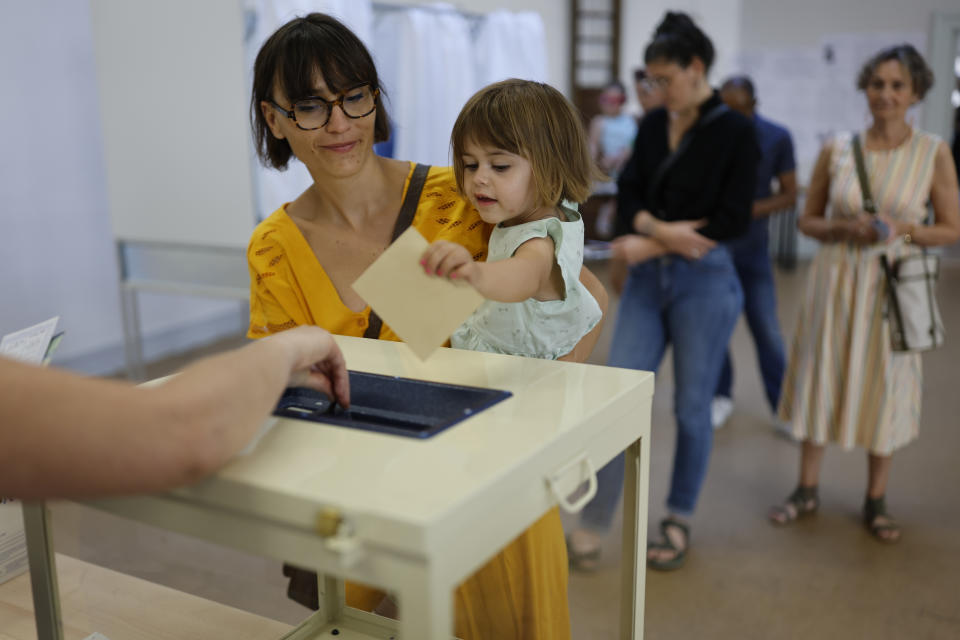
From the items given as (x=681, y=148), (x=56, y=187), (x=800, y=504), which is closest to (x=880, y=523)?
(x=800, y=504)

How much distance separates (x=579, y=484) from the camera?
0.75 meters

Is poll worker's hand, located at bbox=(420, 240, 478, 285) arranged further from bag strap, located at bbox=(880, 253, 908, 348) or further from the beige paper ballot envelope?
→ bag strap, located at bbox=(880, 253, 908, 348)

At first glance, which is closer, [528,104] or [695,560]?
[528,104]

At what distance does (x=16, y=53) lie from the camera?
3.34 meters

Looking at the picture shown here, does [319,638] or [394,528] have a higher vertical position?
[394,528]

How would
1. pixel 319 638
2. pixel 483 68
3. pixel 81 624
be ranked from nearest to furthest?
pixel 319 638 < pixel 81 624 < pixel 483 68

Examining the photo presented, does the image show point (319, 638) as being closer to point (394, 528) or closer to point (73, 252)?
point (394, 528)

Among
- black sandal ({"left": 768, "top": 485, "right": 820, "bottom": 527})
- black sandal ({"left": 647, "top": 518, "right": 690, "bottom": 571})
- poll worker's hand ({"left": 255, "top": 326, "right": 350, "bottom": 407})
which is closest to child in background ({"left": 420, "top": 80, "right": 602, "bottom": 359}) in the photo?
poll worker's hand ({"left": 255, "top": 326, "right": 350, "bottom": 407})

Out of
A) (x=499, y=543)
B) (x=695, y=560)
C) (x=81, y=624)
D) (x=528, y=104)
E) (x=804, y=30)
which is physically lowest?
(x=695, y=560)

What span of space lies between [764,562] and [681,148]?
1.15 m

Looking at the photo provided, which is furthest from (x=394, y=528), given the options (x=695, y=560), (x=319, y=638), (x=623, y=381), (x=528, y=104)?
(x=695, y=560)

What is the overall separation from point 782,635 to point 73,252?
323 cm

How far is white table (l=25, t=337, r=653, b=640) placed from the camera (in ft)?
1.89

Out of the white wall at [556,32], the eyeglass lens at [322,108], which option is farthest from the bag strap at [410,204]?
the white wall at [556,32]
